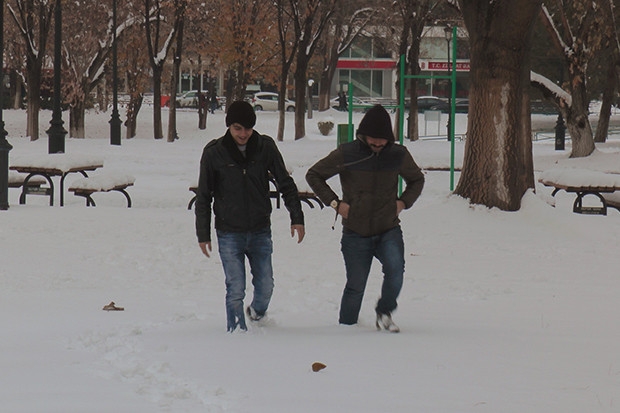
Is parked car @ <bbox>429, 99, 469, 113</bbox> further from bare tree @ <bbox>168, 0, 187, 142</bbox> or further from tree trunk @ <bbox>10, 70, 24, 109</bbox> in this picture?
bare tree @ <bbox>168, 0, 187, 142</bbox>

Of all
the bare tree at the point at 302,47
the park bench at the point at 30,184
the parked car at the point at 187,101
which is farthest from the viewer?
the parked car at the point at 187,101

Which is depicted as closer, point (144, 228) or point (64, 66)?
point (144, 228)

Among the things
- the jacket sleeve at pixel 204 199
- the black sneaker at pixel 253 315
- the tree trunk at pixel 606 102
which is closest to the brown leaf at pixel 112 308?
the black sneaker at pixel 253 315

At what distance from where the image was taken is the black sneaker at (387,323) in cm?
795

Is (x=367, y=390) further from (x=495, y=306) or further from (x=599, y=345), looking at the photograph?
(x=495, y=306)

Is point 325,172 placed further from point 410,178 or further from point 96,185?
point 96,185

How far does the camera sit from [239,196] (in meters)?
7.54

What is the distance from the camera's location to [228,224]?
24.8 ft

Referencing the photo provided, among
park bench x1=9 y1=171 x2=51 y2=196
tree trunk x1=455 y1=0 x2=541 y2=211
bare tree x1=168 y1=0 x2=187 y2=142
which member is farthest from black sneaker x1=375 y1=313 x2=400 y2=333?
bare tree x1=168 y1=0 x2=187 y2=142

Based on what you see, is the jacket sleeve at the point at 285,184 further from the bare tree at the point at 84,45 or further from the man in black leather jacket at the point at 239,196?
the bare tree at the point at 84,45

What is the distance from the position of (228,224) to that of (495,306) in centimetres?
309

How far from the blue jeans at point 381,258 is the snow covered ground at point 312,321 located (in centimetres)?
29

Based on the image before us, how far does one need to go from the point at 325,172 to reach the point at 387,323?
3.64ft

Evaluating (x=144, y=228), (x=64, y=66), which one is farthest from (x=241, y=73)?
(x=144, y=228)
